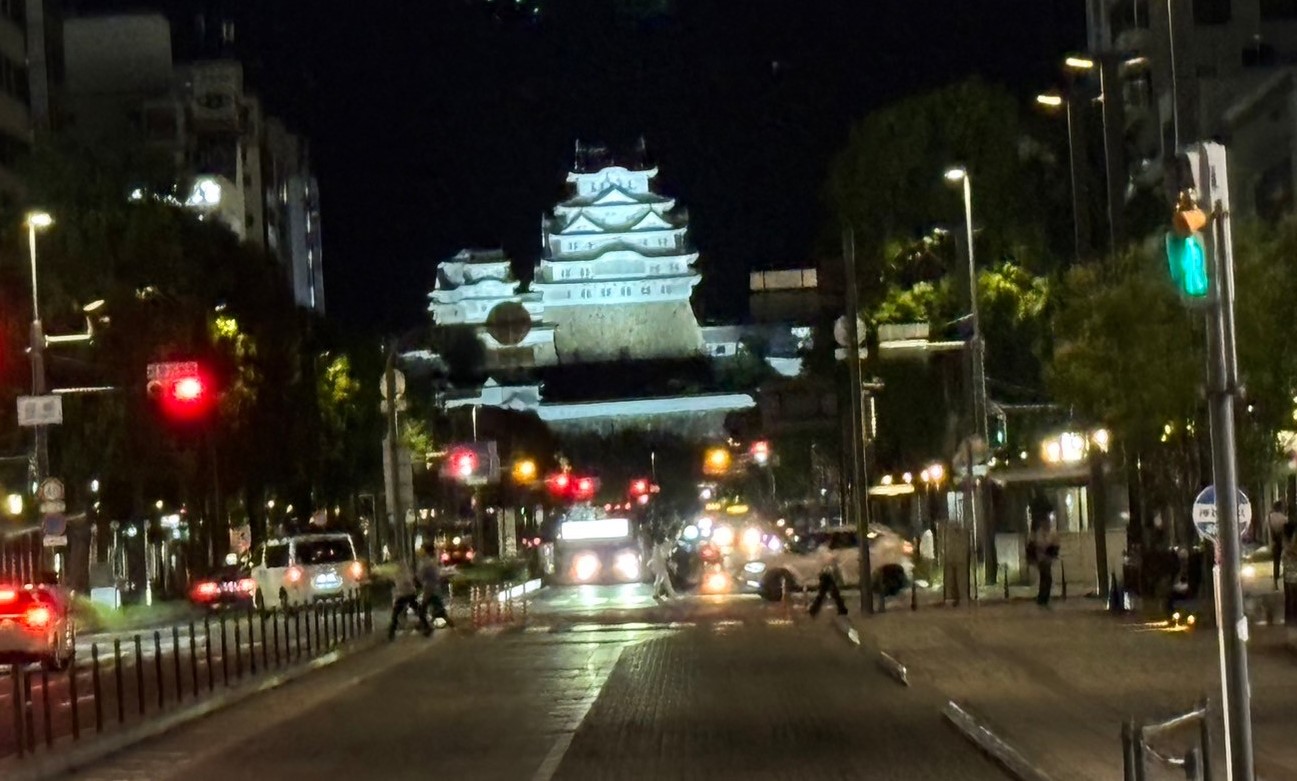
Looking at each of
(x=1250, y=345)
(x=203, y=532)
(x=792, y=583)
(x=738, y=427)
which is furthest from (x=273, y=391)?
(x=1250, y=345)

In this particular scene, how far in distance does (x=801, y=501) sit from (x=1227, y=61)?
136 feet

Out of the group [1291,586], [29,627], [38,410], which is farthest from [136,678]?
[38,410]

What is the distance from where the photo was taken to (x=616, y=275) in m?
160

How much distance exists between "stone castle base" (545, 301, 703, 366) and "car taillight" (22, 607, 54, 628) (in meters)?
130

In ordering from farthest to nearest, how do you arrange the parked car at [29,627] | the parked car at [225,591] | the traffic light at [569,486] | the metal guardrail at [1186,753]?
the traffic light at [569,486]
the parked car at [225,591]
the parked car at [29,627]
the metal guardrail at [1186,753]

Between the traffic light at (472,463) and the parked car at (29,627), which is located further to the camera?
the traffic light at (472,463)

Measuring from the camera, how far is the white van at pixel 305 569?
146 ft

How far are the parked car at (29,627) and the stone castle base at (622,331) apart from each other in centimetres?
13003

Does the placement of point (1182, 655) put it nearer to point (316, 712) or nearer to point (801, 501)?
point (316, 712)

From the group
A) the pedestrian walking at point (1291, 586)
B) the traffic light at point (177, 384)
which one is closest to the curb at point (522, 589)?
the traffic light at point (177, 384)

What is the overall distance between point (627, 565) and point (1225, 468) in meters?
54.5

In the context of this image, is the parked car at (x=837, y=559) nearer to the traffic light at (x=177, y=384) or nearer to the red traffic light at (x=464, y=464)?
the red traffic light at (x=464, y=464)

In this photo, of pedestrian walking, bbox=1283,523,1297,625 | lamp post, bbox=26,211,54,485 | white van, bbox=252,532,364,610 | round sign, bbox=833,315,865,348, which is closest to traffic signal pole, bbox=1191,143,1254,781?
pedestrian walking, bbox=1283,523,1297,625

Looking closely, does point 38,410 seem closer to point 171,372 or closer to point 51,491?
point 51,491
